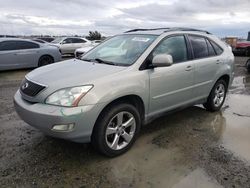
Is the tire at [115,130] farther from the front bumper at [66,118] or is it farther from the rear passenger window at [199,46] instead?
the rear passenger window at [199,46]

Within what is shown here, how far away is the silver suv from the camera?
3324 millimetres

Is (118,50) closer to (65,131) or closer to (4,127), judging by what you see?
(65,131)

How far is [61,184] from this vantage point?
3131mm

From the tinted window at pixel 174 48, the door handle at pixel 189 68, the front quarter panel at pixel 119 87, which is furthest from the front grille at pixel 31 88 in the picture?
the door handle at pixel 189 68

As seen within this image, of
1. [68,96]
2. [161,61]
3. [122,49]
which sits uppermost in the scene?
[122,49]

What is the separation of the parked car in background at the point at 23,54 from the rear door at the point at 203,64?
8.15 metres

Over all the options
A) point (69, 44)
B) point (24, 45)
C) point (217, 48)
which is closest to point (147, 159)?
point (217, 48)

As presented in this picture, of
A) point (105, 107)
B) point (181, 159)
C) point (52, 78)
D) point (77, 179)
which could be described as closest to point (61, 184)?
point (77, 179)

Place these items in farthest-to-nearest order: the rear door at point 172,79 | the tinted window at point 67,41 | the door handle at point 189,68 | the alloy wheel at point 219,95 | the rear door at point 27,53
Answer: the tinted window at point 67,41, the rear door at point 27,53, the alloy wheel at point 219,95, the door handle at point 189,68, the rear door at point 172,79

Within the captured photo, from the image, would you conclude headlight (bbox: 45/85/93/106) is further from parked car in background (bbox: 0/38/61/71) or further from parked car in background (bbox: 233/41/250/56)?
parked car in background (bbox: 233/41/250/56)

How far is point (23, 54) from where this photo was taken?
1133cm

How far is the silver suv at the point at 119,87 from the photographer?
332 centimetres

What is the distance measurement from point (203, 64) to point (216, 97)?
3.32 feet

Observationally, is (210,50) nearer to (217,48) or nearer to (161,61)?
(217,48)
